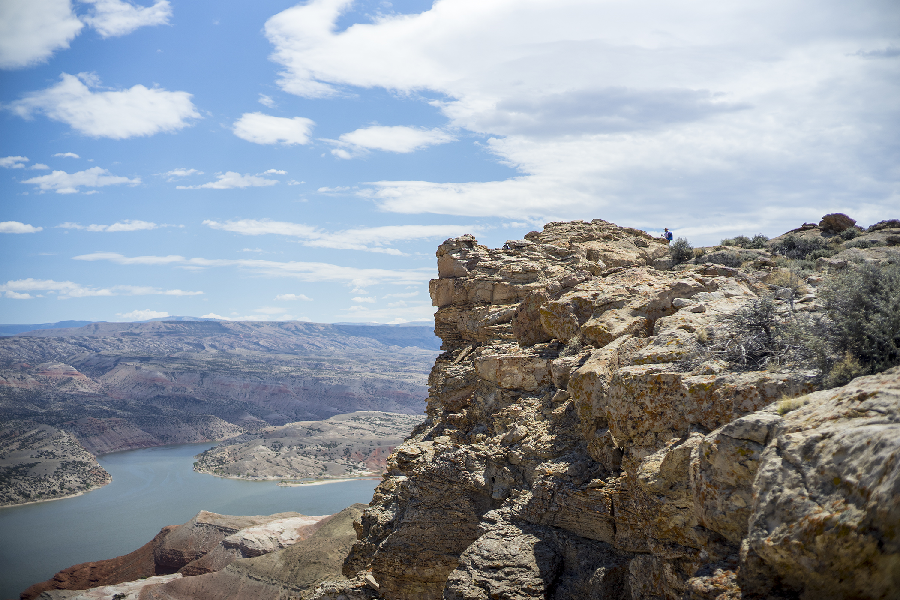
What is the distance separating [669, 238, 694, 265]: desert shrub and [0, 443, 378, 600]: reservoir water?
5785 centimetres

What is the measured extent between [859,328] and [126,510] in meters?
88.3

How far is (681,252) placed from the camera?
851 inches

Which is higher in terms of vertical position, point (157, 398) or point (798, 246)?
point (798, 246)

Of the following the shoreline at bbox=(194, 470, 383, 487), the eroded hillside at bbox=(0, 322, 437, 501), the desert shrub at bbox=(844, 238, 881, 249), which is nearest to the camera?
the desert shrub at bbox=(844, 238, 881, 249)

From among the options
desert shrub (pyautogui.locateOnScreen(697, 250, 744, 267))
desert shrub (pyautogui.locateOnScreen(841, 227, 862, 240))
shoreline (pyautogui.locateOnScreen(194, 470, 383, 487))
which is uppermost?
desert shrub (pyautogui.locateOnScreen(841, 227, 862, 240))

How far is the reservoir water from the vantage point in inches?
2251

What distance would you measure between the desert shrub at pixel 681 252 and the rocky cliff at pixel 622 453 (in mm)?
1282

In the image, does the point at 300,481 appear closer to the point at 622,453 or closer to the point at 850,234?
the point at 850,234

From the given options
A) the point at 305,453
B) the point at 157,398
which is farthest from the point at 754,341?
the point at 157,398

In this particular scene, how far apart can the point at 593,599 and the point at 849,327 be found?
5624mm

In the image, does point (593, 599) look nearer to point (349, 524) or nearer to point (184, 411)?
point (349, 524)

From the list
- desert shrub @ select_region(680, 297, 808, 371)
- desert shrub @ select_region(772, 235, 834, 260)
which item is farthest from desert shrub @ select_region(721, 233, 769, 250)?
desert shrub @ select_region(680, 297, 808, 371)

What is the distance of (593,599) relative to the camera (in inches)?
352

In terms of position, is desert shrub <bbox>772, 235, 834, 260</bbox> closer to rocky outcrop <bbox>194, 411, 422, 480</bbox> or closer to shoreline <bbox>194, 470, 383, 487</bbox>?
rocky outcrop <bbox>194, 411, 422, 480</bbox>
